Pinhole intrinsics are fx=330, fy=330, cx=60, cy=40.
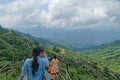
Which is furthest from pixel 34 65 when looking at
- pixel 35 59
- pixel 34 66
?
pixel 35 59

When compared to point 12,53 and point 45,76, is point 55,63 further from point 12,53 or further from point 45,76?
point 12,53

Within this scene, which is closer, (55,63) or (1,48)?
(55,63)

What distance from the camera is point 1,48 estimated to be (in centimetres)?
13688

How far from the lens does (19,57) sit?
121 metres

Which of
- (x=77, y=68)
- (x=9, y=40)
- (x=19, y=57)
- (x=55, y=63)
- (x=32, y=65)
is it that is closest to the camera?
(x=32, y=65)

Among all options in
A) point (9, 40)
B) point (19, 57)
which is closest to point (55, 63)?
point (19, 57)

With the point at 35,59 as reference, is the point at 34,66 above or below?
below

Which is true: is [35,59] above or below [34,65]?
above

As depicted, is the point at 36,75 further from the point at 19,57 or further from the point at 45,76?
the point at 19,57

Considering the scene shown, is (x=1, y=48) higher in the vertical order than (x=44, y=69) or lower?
higher

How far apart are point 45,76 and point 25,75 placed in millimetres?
735

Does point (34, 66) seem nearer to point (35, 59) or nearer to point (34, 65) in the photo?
point (34, 65)

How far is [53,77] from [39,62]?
12.1 feet

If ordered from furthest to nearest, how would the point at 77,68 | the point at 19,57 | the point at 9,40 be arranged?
the point at 9,40, the point at 77,68, the point at 19,57
